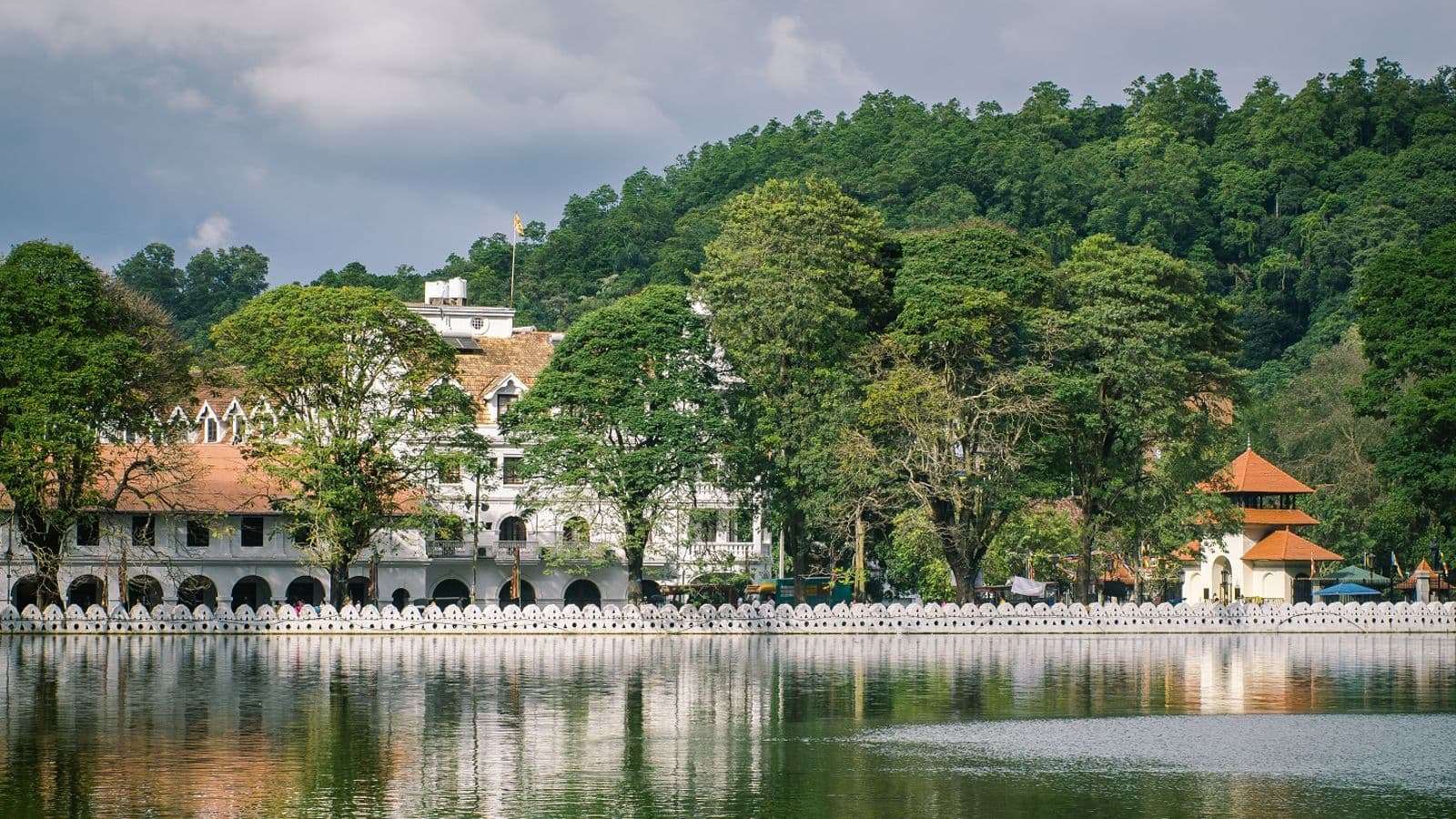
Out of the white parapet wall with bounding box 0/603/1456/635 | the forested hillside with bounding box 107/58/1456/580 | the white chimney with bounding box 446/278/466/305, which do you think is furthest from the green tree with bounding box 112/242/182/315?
the white parapet wall with bounding box 0/603/1456/635

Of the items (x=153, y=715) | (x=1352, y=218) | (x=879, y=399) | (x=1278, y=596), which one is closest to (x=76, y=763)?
(x=153, y=715)

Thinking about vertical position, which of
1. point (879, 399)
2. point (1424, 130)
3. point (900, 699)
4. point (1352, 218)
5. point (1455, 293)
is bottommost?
point (900, 699)

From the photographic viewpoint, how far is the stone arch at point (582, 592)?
7894 cm

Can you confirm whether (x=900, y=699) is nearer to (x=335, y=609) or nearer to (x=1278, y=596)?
(x=335, y=609)

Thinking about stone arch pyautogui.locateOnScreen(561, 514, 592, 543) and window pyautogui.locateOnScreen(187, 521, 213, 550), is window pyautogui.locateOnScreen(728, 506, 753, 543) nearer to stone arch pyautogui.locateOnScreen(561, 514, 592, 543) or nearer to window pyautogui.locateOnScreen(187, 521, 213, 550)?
stone arch pyautogui.locateOnScreen(561, 514, 592, 543)

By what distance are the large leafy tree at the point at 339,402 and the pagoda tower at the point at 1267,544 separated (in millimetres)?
40405

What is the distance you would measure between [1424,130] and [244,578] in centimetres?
10741

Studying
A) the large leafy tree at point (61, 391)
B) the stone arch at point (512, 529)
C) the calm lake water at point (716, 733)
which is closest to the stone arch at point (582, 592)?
the stone arch at point (512, 529)

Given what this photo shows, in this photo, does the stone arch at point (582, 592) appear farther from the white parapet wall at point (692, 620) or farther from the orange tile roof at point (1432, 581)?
the orange tile roof at point (1432, 581)

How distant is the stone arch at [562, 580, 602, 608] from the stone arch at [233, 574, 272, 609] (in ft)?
43.6

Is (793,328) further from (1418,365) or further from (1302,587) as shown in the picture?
(1302,587)

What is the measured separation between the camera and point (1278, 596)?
288 feet

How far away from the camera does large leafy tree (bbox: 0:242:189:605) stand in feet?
200

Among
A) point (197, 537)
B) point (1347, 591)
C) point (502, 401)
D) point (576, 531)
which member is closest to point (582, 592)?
point (502, 401)
